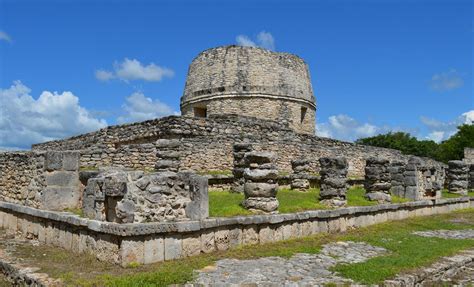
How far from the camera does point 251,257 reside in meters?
6.58

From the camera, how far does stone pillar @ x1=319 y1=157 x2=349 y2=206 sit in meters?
9.90

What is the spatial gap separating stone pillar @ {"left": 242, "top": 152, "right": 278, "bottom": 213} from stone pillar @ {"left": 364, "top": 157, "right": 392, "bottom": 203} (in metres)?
4.35

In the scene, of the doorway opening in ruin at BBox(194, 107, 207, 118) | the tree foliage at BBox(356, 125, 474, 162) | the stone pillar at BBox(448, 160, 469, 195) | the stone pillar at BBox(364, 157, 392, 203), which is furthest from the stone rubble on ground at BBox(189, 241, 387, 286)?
the tree foliage at BBox(356, 125, 474, 162)

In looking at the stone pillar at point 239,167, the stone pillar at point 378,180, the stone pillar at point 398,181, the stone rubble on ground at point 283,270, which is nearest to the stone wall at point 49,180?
the stone rubble on ground at point 283,270

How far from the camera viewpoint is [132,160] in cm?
1312

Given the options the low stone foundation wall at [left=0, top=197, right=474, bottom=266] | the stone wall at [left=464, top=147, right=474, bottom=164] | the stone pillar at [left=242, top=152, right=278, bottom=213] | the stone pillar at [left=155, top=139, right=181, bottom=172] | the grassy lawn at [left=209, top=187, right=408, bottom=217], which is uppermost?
the stone wall at [left=464, top=147, right=474, bottom=164]

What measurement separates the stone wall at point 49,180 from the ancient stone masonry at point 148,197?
5.37ft

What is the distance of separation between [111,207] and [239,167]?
203 inches

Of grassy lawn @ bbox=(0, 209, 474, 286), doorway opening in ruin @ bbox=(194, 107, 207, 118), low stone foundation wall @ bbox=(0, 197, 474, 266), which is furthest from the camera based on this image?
doorway opening in ruin @ bbox=(194, 107, 207, 118)

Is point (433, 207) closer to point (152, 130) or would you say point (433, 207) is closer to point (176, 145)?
point (176, 145)

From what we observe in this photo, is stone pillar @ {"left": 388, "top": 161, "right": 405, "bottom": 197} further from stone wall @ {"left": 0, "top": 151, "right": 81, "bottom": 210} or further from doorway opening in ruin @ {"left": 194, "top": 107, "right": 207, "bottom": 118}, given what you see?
doorway opening in ruin @ {"left": 194, "top": 107, "right": 207, "bottom": 118}

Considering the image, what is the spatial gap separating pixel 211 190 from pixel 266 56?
12.8 m

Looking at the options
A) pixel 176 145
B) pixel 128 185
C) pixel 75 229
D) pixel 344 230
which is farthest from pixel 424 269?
pixel 176 145

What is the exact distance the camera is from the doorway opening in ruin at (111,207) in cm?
624
